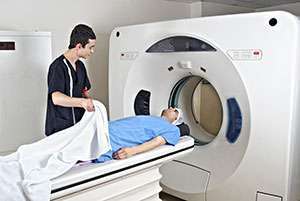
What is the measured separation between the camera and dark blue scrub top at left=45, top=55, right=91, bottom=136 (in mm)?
1524

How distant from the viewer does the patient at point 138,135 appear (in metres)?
1.41

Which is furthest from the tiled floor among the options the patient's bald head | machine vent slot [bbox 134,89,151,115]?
the patient's bald head

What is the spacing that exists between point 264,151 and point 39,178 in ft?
3.59

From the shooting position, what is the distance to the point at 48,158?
1191 mm

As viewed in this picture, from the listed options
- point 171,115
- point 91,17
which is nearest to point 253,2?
point 91,17

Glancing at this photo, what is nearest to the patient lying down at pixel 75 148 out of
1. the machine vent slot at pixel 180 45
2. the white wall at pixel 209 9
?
the machine vent slot at pixel 180 45

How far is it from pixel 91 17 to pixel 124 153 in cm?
142

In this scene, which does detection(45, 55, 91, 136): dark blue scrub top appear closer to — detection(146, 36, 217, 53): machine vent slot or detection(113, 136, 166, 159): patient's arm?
detection(113, 136, 166, 159): patient's arm

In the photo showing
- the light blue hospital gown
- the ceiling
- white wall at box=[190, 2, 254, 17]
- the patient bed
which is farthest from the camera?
white wall at box=[190, 2, 254, 17]

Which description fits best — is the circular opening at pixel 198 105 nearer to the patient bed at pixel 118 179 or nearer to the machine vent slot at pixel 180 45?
the machine vent slot at pixel 180 45

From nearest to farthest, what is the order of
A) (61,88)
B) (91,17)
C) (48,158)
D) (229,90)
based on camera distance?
(48,158)
(61,88)
(229,90)
(91,17)

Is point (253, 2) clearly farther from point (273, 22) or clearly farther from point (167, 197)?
point (167, 197)

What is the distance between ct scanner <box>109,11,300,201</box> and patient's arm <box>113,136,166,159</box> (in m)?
0.50

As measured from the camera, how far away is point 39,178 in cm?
106
